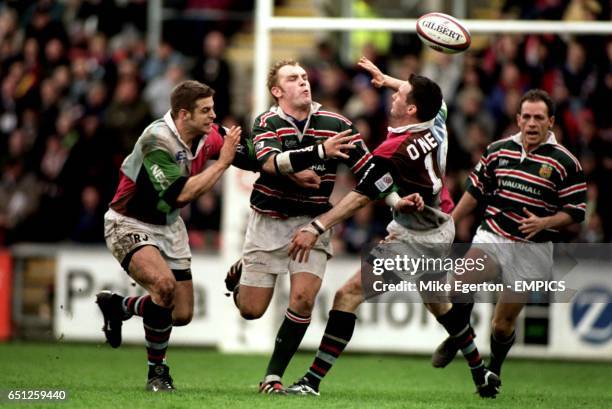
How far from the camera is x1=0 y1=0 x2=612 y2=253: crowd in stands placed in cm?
1509

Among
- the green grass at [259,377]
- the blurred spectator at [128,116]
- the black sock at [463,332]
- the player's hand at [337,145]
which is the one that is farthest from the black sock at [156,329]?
the blurred spectator at [128,116]

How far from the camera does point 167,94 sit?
17.4m

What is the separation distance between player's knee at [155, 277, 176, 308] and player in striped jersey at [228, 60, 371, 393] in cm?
61

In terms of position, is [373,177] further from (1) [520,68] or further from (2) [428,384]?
(1) [520,68]

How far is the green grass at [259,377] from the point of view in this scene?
8719 mm

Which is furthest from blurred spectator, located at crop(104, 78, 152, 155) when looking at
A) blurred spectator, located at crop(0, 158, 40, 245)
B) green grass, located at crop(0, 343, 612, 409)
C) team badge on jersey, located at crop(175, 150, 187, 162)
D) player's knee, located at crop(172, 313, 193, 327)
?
team badge on jersey, located at crop(175, 150, 187, 162)

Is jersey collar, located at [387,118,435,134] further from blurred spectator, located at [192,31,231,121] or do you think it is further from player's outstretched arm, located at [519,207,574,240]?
blurred spectator, located at [192,31,231,121]

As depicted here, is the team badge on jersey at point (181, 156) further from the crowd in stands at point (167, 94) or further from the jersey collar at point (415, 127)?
the crowd in stands at point (167, 94)

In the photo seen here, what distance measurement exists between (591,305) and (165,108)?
6.27m

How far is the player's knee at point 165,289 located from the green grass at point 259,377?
0.64m

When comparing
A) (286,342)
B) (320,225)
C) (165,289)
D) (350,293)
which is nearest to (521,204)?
(350,293)

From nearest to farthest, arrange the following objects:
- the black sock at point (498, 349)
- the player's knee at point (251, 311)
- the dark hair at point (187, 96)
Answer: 1. the dark hair at point (187, 96)
2. the player's knee at point (251, 311)
3. the black sock at point (498, 349)

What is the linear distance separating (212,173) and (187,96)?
0.75 m

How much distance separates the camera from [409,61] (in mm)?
16094
